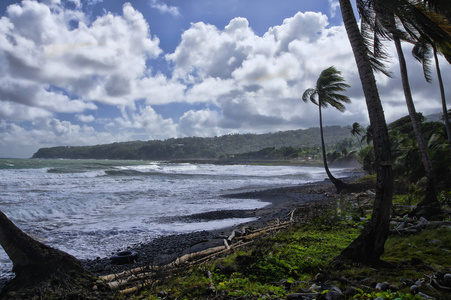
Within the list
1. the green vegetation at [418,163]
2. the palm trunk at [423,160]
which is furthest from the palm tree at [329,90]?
the palm trunk at [423,160]

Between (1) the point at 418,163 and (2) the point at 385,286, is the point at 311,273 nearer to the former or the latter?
(2) the point at 385,286

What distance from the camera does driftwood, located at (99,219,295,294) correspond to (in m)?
4.32

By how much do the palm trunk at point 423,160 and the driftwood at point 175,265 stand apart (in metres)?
3.59

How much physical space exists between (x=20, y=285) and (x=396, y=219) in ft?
23.7

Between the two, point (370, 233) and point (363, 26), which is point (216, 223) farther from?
point (363, 26)

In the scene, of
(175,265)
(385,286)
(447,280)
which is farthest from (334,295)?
(175,265)

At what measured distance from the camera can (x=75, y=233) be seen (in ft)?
29.9

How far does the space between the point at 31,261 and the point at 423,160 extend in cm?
875

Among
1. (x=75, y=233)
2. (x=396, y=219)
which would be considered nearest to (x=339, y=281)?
(x=396, y=219)

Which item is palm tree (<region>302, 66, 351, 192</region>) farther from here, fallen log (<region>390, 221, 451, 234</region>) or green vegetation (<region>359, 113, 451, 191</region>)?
fallen log (<region>390, 221, 451, 234</region>)

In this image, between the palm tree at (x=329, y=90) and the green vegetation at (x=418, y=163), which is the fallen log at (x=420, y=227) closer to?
the green vegetation at (x=418, y=163)

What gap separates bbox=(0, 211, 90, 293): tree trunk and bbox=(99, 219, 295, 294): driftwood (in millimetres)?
606

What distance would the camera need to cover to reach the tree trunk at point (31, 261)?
3848 mm

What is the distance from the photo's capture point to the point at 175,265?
5.30 meters
